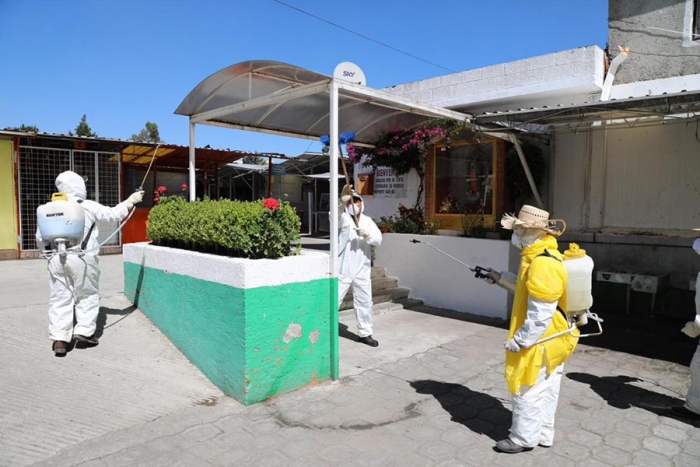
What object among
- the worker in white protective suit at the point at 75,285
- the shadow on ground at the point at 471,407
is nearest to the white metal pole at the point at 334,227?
the shadow on ground at the point at 471,407

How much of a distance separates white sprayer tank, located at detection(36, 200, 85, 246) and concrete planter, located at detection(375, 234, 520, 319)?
4846 millimetres

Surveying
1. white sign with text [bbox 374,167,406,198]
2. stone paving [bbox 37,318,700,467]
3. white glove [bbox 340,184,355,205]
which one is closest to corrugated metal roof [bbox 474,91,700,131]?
white glove [bbox 340,184,355,205]

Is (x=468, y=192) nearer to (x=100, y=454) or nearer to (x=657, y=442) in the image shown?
(x=657, y=442)

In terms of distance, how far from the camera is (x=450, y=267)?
771 centimetres

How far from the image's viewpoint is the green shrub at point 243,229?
4.32 m

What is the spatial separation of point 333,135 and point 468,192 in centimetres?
442

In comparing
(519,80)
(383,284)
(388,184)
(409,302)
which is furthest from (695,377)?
(388,184)

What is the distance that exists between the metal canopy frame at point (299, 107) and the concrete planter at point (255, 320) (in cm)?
22

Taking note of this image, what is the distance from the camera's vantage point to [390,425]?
382 cm

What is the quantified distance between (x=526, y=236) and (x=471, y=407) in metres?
1.60

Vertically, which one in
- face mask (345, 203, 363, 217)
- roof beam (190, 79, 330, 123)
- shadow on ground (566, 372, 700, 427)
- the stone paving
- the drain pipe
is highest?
the drain pipe

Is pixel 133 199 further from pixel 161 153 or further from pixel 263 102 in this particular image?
pixel 161 153

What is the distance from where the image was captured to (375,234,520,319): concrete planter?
7137mm

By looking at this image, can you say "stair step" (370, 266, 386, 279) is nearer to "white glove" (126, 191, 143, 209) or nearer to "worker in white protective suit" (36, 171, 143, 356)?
"white glove" (126, 191, 143, 209)
